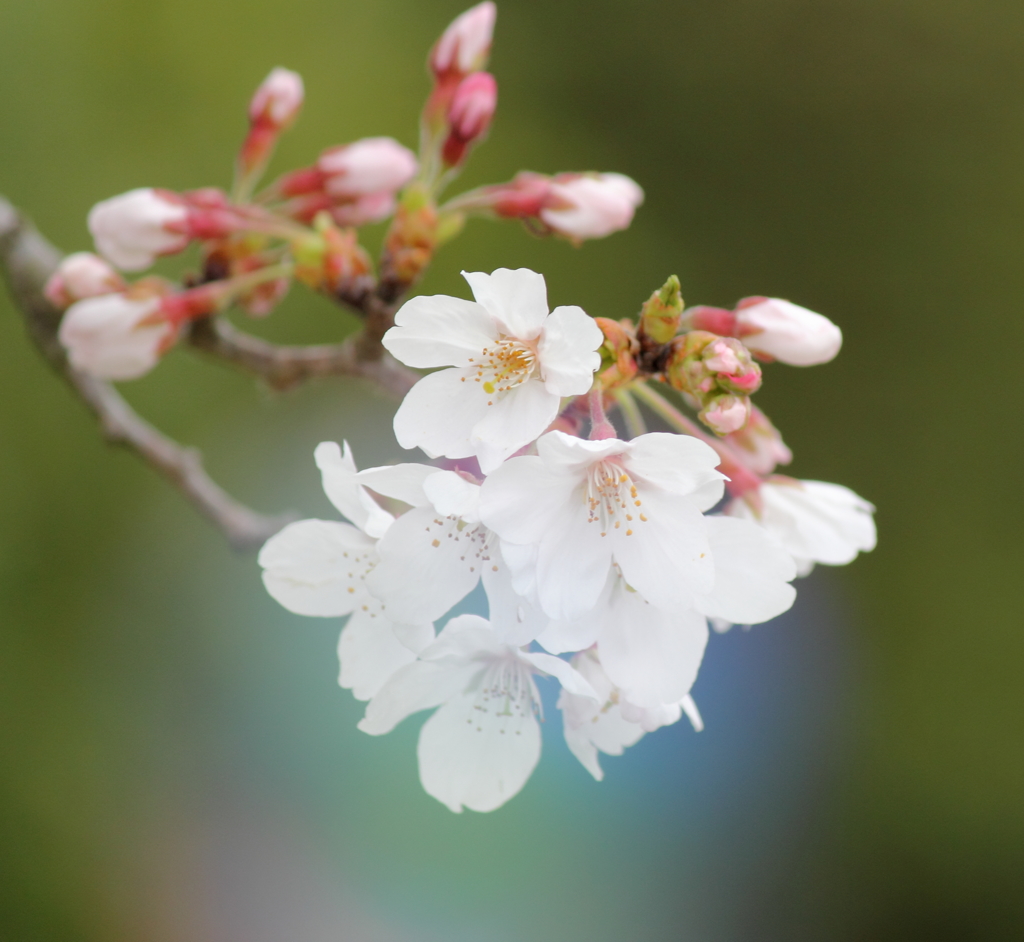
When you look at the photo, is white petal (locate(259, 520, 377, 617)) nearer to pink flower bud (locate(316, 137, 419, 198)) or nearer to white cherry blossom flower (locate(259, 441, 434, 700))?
white cherry blossom flower (locate(259, 441, 434, 700))

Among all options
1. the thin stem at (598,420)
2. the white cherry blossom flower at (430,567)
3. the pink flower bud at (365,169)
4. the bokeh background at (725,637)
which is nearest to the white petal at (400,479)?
the white cherry blossom flower at (430,567)

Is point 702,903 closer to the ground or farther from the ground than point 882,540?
closer to the ground

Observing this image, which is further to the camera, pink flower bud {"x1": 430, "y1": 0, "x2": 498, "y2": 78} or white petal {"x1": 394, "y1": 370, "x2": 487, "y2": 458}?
pink flower bud {"x1": 430, "y1": 0, "x2": 498, "y2": 78}

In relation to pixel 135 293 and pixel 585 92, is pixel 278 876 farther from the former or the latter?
→ pixel 585 92

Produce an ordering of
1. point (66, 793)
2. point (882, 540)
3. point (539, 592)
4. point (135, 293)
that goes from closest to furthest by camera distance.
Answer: point (539, 592)
point (135, 293)
point (66, 793)
point (882, 540)

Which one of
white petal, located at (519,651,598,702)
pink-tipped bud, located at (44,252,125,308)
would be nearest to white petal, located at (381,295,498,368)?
white petal, located at (519,651,598,702)

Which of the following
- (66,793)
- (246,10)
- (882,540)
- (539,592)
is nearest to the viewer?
(539,592)

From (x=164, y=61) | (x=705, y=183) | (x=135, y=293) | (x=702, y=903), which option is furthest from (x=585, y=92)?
(x=702, y=903)

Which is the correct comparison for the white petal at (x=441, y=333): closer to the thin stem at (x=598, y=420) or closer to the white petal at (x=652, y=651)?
the thin stem at (x=598, y=420)
